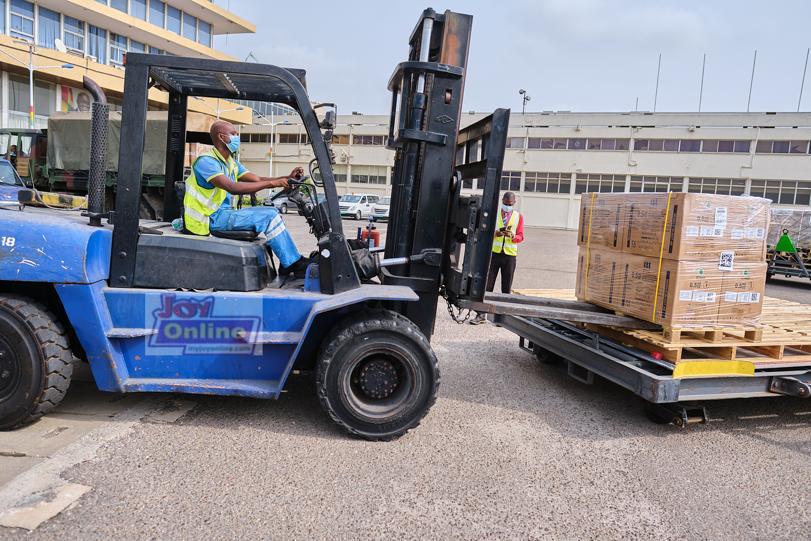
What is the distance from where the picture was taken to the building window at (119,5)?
35594 millimetres

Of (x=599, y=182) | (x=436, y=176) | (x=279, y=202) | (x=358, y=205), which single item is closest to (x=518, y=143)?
(x=599, y=182)

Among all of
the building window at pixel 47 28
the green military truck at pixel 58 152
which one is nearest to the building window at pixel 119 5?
the building window at pixel 47 28

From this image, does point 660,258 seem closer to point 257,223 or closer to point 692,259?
point 692,259

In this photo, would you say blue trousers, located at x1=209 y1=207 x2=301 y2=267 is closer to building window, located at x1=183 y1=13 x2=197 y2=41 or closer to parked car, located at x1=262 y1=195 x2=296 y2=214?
parked car, located at x1=262 y1=195 x2=296 y2=214

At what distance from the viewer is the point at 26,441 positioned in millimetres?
3869

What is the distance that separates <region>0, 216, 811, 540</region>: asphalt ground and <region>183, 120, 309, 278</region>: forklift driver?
141cm

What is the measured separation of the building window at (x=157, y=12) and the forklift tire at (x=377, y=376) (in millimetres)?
41383

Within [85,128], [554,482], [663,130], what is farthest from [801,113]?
[554,482]

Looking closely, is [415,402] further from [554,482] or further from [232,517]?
[232,517]

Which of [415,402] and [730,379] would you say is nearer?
[415,402]

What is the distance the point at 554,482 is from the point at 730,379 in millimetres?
1921

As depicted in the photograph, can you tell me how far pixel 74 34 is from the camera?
3388 centimetres

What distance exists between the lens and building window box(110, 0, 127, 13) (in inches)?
1401

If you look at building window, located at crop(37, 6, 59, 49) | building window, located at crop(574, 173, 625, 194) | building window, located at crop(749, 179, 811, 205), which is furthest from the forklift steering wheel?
building window, located at crop(749, 179, 811, 205)
